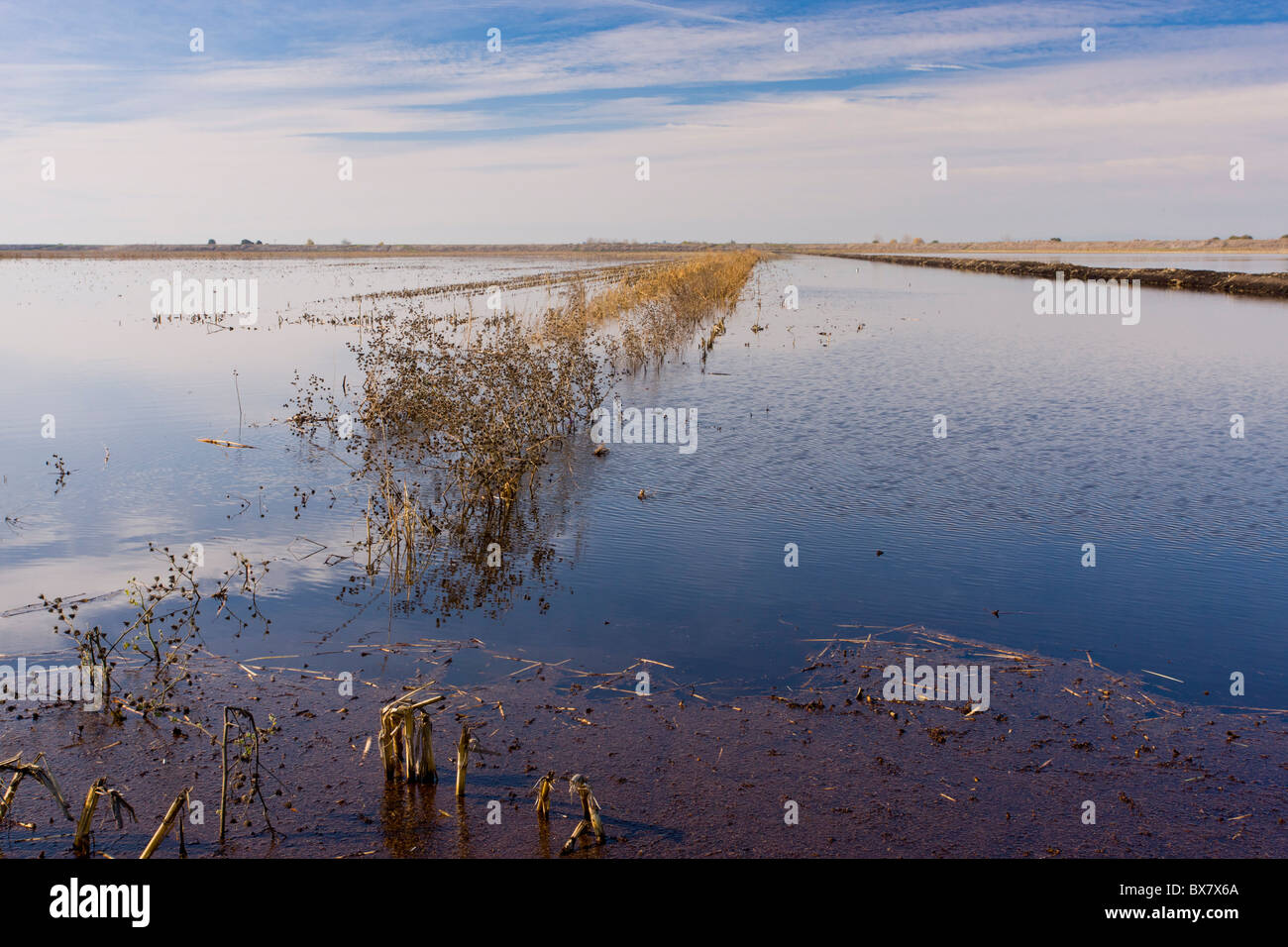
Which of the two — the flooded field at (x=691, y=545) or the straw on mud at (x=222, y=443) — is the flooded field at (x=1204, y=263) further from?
the straw on mud at (x=222, y=443)

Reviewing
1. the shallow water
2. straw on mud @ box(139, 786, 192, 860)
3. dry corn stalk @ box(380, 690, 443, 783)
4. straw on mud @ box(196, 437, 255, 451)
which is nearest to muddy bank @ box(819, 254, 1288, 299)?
the shallow water

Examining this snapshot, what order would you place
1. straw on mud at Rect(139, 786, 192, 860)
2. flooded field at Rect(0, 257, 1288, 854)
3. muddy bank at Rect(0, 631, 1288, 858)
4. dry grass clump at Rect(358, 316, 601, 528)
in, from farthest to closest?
dry grass clump at Rect(358, 316, 601, 528) < flooded field at Rect(0, 257, 1288, 854) < muddy bank at Rect(0, 631, 1288, 858) < straw on mud at Rect(139, 786, 192, 860)

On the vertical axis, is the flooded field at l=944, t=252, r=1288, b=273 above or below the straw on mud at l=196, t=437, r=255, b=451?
above

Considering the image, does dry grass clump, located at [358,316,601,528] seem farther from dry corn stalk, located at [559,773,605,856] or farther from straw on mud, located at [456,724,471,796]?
dry corn stalk, located at [559,773,605,856]

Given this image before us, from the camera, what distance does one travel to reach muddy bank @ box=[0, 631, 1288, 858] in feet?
17.6

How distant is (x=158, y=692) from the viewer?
282 inches

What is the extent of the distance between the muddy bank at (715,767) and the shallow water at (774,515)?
0.54m

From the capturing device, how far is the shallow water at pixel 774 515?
27.8 ft

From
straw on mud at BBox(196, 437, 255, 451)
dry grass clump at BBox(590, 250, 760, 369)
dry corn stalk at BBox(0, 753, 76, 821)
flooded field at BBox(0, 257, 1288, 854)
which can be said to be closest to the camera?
dry corn stalk at BBox(0, 753, 76, 821)

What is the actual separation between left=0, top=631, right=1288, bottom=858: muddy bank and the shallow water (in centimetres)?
54

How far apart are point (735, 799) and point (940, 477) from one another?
30.2 ft
